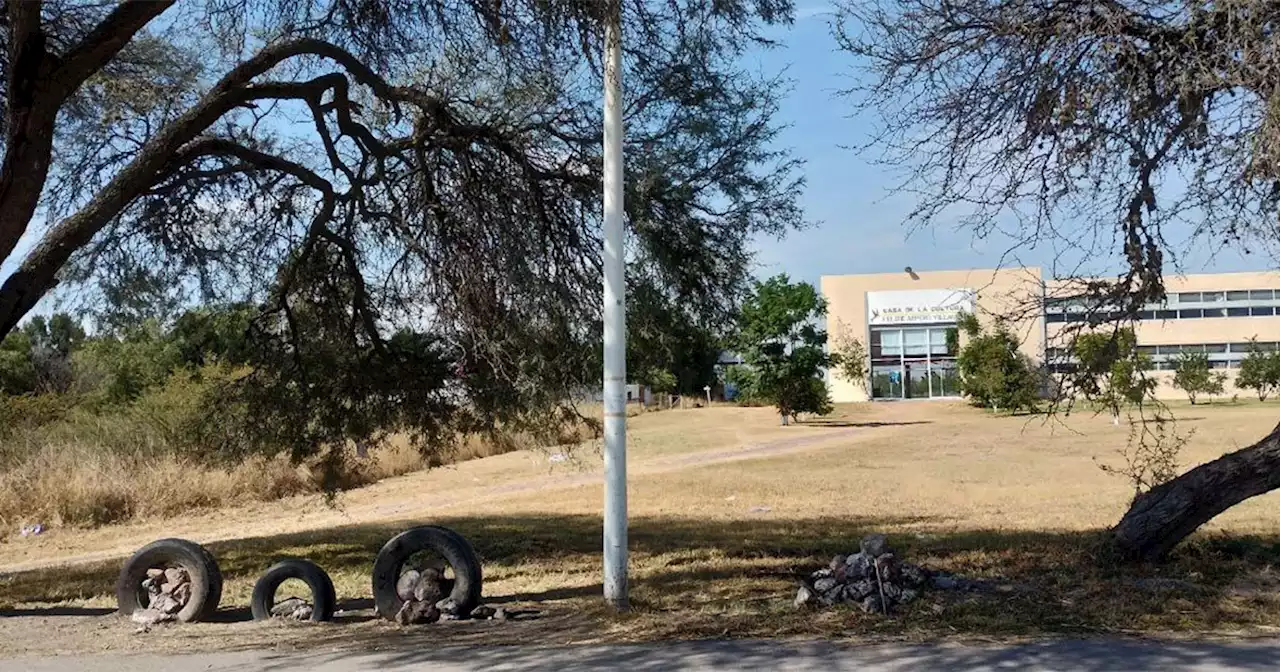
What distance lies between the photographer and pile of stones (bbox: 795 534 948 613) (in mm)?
8359

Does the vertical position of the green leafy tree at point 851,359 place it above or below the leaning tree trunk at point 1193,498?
above

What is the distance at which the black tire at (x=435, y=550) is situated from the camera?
8938mm

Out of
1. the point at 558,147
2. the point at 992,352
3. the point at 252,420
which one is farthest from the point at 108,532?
the point at 992,352

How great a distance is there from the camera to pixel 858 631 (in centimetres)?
767

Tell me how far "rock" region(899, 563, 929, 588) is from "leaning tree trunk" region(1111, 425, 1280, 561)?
6.96 feet

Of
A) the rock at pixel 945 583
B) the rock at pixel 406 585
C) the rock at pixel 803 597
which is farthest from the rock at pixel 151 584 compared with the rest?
the rock at pixel 945 583

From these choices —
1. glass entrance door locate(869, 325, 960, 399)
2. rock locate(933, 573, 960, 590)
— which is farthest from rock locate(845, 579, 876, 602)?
glass entrance door locate(869, 325, 960, 399)

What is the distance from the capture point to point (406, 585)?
355 inches

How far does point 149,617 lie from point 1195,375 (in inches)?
2194

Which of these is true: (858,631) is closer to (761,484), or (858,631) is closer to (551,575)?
(551,575)

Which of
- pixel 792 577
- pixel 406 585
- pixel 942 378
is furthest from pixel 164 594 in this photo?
pixel 942 378

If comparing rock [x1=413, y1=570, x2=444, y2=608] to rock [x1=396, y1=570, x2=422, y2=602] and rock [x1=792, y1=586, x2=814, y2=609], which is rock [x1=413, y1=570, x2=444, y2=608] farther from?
rock [x1=792, y1=586, x2=814, y2=609]

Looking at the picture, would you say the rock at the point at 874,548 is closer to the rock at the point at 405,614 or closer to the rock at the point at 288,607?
the rock at the point at 405,614

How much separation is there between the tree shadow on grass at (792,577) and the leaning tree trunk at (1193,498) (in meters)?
0.24
